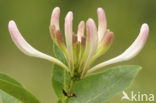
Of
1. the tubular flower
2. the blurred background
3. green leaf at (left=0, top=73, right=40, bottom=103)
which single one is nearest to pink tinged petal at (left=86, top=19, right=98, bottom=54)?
the tubular flower

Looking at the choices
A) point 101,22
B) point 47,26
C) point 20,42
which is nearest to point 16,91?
point 20,42

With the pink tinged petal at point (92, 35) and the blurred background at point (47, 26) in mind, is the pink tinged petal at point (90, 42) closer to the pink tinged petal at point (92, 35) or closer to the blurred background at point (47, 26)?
the pink tinged petal at point (92, 35)

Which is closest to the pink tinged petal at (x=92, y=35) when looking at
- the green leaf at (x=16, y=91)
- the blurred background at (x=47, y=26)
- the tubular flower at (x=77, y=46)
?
the tubular flower at (x=77, y=46)

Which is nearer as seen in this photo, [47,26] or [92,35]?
[92,35]

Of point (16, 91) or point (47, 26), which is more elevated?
point (16, 91)

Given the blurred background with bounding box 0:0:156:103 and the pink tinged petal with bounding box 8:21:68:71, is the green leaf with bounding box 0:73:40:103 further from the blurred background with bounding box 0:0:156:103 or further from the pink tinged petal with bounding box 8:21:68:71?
the blurred background with bounding box 0:0:156:103

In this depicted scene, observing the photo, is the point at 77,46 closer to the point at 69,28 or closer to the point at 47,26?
the point at 69,28
